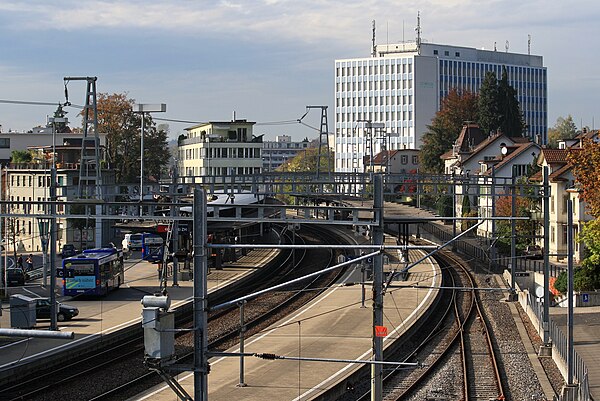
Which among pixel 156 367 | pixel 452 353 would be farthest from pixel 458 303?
pixel 156 367

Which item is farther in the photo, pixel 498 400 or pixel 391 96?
pixel 391 96

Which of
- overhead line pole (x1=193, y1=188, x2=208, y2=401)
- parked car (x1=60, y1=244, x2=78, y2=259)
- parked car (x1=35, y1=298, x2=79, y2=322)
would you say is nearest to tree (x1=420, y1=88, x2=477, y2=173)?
parked car (x1=60, y1=244, x2=78, y2=259)

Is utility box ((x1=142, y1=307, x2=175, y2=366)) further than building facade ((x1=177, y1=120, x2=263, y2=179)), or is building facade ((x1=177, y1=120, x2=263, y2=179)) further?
building facade ((x1=177, y1=120, x2=263, y2=179))

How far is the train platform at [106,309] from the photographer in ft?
95.0

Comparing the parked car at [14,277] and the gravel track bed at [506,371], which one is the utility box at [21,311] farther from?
the parked car at [14,277]

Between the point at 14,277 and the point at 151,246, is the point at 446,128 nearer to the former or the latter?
the point at 151,246

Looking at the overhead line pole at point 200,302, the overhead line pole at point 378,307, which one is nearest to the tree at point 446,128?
the overhead line pole at point 378,307

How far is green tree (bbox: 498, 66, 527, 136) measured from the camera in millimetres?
113125

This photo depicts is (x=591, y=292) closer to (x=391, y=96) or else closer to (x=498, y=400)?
(x=498, y=400)

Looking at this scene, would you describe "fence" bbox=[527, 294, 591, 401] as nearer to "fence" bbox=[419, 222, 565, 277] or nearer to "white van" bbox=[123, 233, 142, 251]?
"fence" bbox=[419, 222, 565, 277]

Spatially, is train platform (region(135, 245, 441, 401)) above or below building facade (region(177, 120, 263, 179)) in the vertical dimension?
below

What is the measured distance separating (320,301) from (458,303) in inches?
263

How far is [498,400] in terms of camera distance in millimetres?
23094

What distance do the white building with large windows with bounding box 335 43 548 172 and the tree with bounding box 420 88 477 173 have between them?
32900 millimetres
